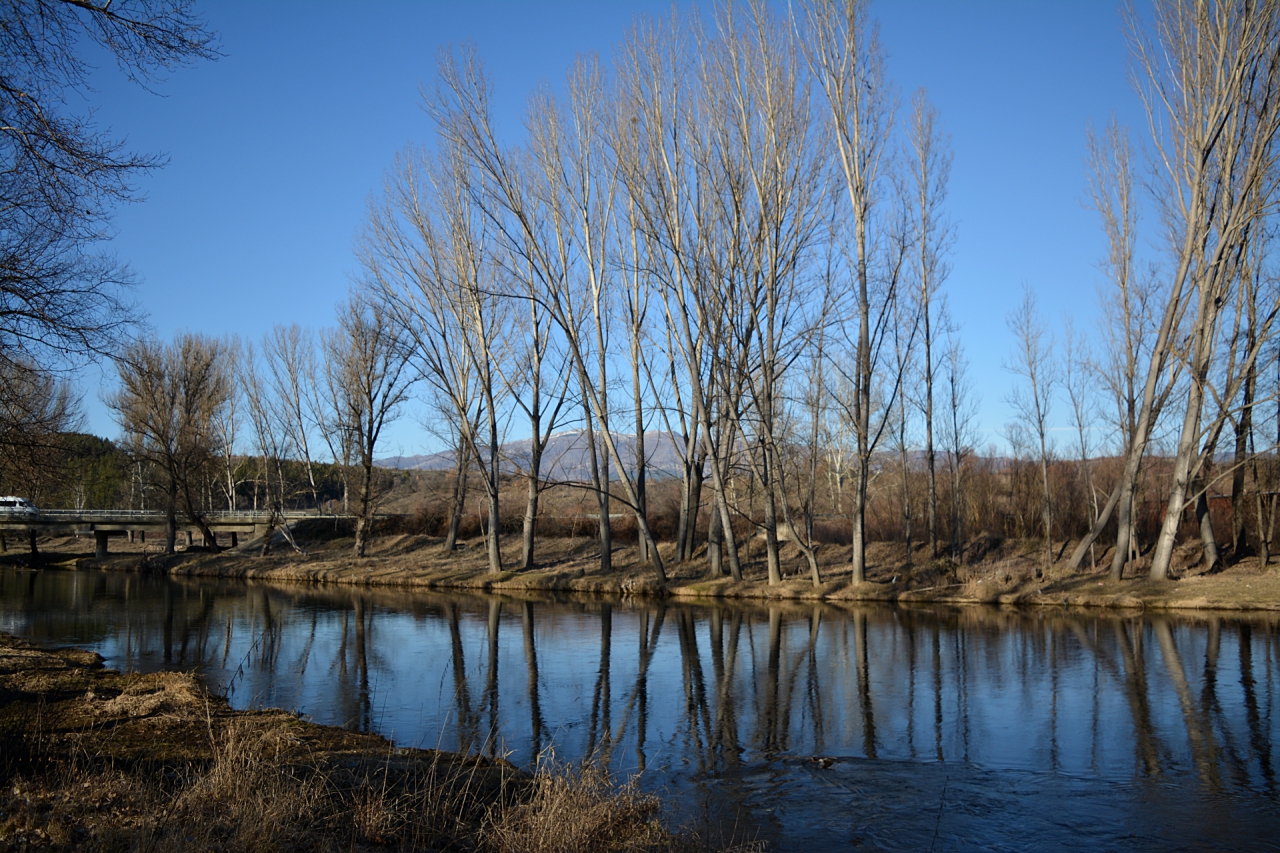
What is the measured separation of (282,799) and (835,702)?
746 cm

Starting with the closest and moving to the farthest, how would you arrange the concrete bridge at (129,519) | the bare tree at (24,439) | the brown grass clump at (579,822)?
1. the brown grass clump at (579,822)
2. the bare tree at (24,439)
3. the concrete bridge at (129,519)

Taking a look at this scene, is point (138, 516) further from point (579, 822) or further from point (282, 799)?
point (579, 822)

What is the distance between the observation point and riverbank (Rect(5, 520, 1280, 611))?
67.1 feet

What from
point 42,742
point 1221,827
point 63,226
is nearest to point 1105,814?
point 1221,827

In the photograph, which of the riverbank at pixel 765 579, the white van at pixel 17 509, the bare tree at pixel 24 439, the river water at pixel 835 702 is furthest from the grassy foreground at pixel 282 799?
the white van at pixel 17 509

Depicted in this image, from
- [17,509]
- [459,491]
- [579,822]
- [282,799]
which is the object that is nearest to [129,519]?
[17,509]

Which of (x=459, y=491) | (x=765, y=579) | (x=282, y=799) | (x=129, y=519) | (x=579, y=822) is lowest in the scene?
(x=765, y=579)

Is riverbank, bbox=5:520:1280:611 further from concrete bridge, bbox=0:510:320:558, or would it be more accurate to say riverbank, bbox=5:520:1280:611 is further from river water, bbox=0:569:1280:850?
concrete bridge, bbox=0:510:320:558

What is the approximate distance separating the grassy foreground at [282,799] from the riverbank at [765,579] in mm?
17104

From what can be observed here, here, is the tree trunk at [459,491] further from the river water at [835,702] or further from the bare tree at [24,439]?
the bare tree at [24,439]

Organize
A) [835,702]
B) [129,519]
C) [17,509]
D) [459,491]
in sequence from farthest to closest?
1. [17,509]
2. [129,519]
3. [459,491]
4. [835,702]

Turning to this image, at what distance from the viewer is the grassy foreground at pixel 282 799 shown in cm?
471

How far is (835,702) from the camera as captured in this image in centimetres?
1094

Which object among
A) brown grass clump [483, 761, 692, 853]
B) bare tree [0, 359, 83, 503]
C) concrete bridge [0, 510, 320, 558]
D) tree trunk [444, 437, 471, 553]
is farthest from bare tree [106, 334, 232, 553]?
brown grass clump [483, 761, 692, 853]
